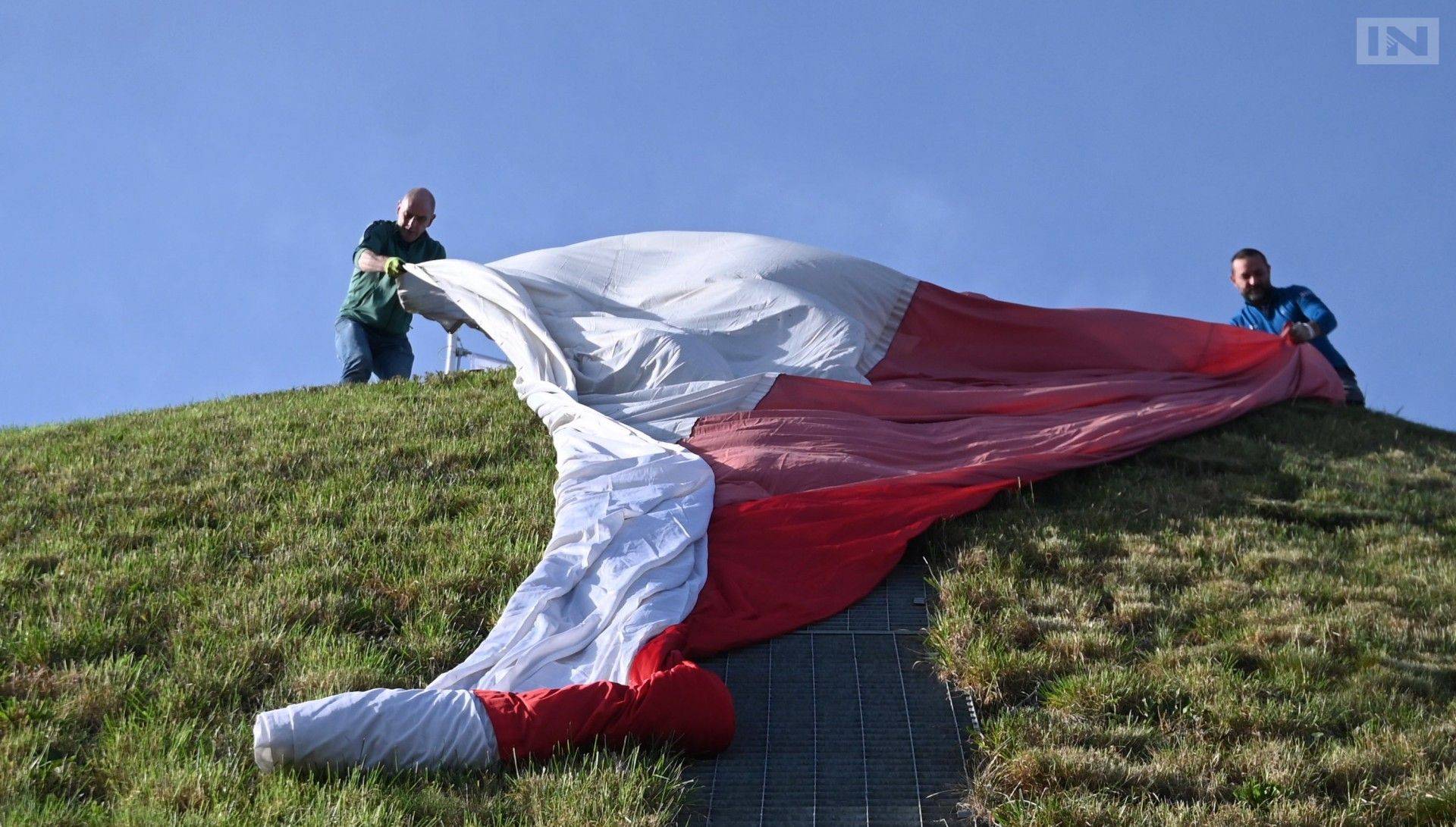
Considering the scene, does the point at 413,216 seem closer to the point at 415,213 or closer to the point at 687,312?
the point at 415,213

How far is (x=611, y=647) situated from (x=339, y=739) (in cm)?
99

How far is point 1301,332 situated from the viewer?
8.60m

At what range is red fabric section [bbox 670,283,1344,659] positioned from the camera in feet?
16.5

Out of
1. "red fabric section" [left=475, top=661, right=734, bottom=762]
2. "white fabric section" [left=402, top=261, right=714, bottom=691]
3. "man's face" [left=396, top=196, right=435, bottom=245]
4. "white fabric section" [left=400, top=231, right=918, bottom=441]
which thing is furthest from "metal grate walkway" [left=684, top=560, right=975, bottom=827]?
"man's face" [left=396, top=196, right=435, bottom=245]

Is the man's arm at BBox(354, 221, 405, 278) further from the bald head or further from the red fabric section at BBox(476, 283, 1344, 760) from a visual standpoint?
the red fabric section at BBox(476, 283, 1344, 760)

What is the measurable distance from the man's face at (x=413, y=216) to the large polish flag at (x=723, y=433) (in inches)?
32.4

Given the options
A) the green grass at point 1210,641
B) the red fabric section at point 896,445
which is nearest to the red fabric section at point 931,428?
the red fabric section at point 896,445

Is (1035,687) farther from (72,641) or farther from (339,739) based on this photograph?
(72,641)

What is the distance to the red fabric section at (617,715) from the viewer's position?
367cm

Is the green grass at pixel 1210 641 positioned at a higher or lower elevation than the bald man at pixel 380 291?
lower

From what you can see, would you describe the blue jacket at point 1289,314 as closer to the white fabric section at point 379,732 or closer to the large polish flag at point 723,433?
the large polish flag at point 723,433

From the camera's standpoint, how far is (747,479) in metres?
5.58

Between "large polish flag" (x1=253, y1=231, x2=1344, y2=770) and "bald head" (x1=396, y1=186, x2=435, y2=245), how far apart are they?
2.72ft

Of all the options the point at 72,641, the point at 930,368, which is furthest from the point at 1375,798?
the point at 930,368
